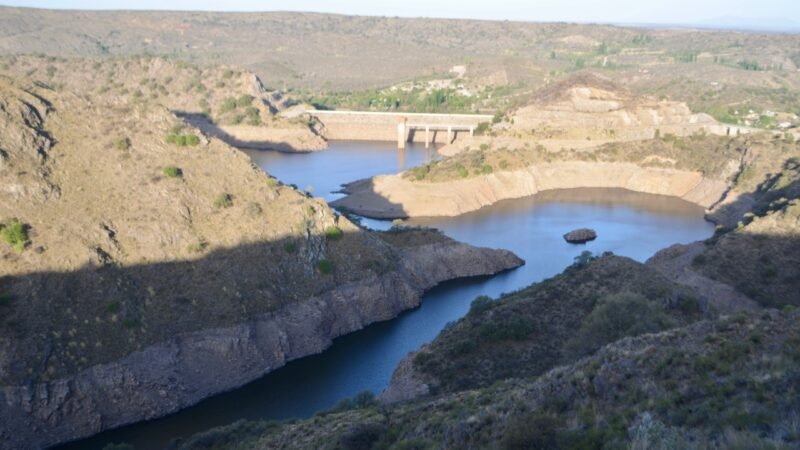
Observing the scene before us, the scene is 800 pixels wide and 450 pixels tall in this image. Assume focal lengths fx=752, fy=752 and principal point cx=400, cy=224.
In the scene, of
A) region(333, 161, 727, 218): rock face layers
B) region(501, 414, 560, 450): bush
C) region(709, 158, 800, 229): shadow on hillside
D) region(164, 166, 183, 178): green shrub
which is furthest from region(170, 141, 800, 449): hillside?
region(333, 161, 727, 218): rock face layers

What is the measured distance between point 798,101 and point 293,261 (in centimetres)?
14483

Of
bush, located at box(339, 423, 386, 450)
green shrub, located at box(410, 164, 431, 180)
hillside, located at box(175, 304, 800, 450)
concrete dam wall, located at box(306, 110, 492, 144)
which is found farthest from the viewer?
concrete dam wall, located at box(306, 110, 492, 144)

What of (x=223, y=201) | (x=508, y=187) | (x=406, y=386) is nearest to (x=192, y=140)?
(x=223, y=201)

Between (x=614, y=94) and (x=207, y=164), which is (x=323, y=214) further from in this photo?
(x=614, y=94)

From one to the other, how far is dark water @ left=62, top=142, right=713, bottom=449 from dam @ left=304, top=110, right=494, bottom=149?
7418 mm

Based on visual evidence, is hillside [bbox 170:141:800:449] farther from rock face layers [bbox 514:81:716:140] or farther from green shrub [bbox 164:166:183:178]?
rock face layers [bbox 514:81:716:140]

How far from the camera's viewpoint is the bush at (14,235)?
132ft

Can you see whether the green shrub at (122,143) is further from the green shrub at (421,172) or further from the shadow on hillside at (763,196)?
the shadow on hillside at (763,196)

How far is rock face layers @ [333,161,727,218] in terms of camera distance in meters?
85.8

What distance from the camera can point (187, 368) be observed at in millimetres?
40594

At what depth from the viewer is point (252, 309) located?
44.7 metres

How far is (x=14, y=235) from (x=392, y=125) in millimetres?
110246

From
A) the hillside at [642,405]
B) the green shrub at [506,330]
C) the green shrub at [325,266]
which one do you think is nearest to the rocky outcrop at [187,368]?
the green shrub at [325,266]

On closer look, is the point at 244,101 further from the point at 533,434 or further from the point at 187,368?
the point at 533,434
